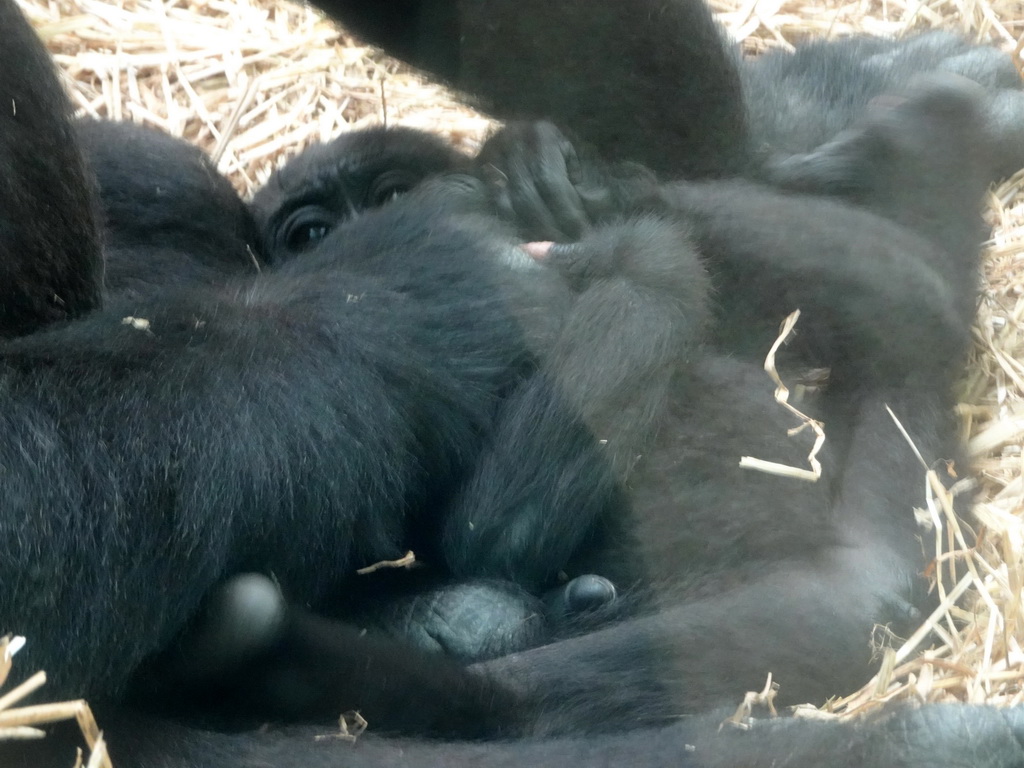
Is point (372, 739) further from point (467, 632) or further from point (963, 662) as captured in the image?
point (963, 662)

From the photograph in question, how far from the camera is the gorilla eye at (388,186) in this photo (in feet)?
6.59

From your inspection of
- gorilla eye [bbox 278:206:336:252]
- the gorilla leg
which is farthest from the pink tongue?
gorilla eye [bbox 278:206:336:252]

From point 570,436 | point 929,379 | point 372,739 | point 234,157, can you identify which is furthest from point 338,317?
point 234,157

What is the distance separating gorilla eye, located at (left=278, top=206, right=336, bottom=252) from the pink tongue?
42cm

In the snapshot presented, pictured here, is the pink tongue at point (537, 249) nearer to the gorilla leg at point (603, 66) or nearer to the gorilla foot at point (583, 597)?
the gorilla leg at point (603, 66)

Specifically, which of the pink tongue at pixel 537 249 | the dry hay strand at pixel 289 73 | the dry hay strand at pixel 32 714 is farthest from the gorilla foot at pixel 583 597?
the dry hay strand at pixel 289 73

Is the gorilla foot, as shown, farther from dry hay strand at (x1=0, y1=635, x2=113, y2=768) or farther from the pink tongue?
dry hay strand at (x1=0, y1=635, x2=113, y2=768)

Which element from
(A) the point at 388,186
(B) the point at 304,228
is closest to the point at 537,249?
(A) the point at 388,186

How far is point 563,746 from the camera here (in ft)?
4.03

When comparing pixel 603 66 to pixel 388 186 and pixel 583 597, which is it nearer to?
pixel 388 186

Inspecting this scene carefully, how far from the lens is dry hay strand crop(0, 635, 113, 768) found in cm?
99

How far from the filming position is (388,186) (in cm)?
201

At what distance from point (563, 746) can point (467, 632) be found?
272 millimetres

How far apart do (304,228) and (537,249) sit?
493 mm
